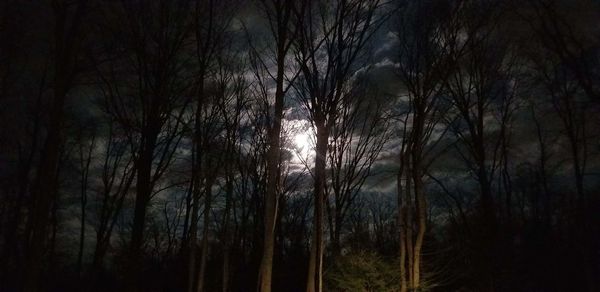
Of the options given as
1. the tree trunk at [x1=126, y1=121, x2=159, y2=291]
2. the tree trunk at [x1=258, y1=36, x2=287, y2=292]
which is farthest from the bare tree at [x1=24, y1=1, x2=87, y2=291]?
the tree trunk at [x1=258, y1=36, x2=287, y2=292]

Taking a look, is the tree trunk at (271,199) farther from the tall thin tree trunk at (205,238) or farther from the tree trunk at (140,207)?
the tall thin tree trunk at (205,238)

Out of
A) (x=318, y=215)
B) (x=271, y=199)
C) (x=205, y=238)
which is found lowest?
(x=205, y=238)

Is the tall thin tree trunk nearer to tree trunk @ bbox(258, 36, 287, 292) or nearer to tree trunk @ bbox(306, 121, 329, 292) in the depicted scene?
tree trunk @ bbox(306, 121, 329, 292)

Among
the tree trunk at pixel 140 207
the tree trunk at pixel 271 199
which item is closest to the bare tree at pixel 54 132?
the tree trunk at pixel 140 207

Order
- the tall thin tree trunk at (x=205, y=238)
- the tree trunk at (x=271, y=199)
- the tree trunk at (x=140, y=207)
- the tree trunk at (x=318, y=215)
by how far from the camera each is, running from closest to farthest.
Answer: the tree trunk at (x=271, y=199) < the tree trunk at (x=318, y=215) < the tree trunk at (x=140, y=207) < the tall thin tree trunk at (x=205, y=238)

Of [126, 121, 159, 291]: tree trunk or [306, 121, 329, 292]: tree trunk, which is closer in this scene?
[306, 121, 329, 292]: tree trunk

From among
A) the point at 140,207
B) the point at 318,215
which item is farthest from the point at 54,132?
the point at 318,215

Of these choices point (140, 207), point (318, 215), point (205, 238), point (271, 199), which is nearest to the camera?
point (271, 199)

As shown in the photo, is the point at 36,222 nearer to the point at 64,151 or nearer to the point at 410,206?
the point at 410,206

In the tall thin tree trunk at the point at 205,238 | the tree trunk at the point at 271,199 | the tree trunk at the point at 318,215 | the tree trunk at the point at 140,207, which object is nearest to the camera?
the tree trunk at the point at 271,199

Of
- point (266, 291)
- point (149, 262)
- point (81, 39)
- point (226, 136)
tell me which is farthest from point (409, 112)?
point (149, 262)

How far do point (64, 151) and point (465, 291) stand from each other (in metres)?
20.6

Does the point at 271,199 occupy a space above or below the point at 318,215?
above

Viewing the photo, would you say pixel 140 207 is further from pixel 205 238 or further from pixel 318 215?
pixel 318 215
